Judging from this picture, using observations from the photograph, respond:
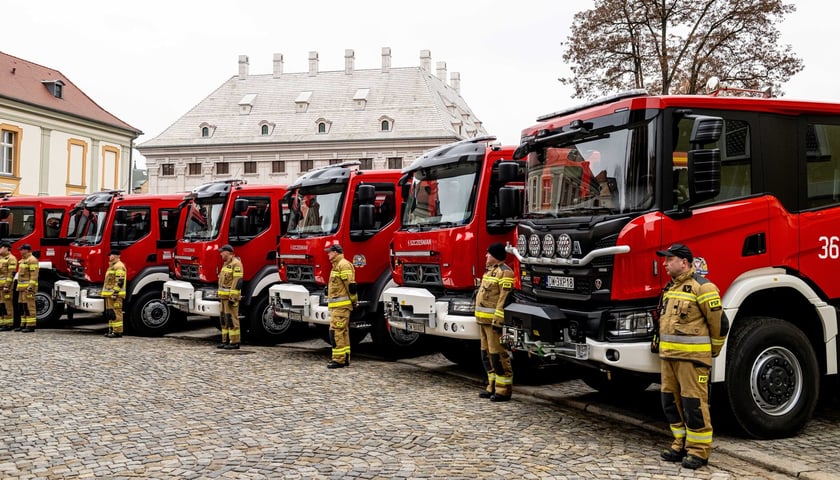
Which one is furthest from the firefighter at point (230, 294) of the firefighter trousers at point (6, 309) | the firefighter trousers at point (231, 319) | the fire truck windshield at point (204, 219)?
the firefighter trousers at point (6, 309)

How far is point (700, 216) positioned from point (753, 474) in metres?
→ 2.05

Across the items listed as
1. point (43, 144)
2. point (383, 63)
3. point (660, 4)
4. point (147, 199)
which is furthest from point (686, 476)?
point (383, 63)

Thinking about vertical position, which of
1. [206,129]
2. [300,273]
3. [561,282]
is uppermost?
[206,129]

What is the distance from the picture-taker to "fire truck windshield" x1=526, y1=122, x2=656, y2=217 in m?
6.29

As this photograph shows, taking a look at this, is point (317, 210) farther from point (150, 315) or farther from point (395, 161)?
point (395, 161)

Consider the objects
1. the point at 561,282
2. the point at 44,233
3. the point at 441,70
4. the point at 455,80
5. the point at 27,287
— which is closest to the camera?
the point at 561,282

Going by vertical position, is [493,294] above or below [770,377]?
above

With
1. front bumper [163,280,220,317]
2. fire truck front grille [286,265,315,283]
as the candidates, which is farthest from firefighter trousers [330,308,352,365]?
front bumper [163,280,220,317]

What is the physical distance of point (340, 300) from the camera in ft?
34.5

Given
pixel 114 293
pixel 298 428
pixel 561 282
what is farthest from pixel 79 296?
Result: pixel 561 282

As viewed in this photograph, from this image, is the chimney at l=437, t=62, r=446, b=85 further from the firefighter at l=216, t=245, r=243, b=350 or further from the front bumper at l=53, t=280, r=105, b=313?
the firefighter at l=216, t=245, r=243, b=350

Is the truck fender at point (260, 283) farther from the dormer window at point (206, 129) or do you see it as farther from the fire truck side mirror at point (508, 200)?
the dormer window at point (206, 129)

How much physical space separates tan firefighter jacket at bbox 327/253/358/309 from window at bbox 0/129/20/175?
3203cm

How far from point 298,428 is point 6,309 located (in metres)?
11.6
